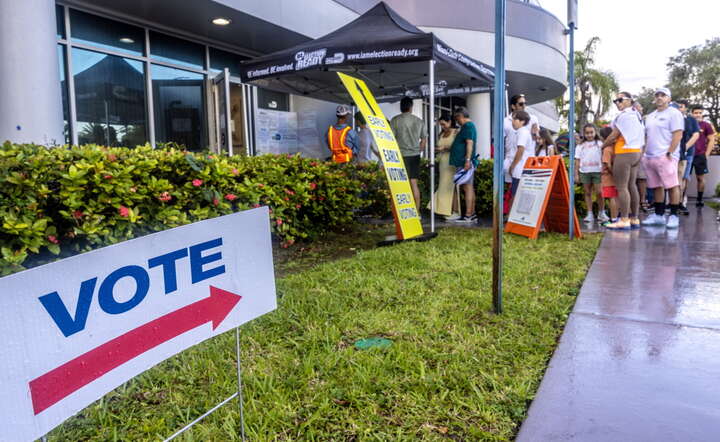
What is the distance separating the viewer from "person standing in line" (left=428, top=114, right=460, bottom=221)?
26.7ft

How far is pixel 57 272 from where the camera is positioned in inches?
52.2

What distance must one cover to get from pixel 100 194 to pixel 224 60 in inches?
321

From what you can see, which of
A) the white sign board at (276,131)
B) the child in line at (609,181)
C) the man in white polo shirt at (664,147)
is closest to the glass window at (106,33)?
the white sign board at (276,131)

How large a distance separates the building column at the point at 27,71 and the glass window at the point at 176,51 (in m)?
3.15

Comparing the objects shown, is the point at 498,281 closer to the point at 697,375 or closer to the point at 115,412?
the point at 697,375

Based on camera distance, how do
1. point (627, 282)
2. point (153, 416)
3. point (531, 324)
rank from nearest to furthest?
point (153, 416) → point (531, 324) → point (627, 282)

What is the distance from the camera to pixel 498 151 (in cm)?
330

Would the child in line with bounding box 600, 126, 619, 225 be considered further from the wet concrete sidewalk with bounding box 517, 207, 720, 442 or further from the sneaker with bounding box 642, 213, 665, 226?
the wet concrete sidewalk with bounding box 517, 207, 720, 442

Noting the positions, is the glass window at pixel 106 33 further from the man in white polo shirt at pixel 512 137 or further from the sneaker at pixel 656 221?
the sneaker at pixel 656 221

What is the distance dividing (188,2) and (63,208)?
585cm

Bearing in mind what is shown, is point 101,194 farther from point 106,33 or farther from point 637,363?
point 106,33

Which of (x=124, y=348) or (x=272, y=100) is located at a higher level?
(x=272, y=100)

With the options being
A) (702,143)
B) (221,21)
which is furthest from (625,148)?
(221,21)

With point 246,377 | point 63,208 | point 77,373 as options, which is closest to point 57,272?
point 77,373
